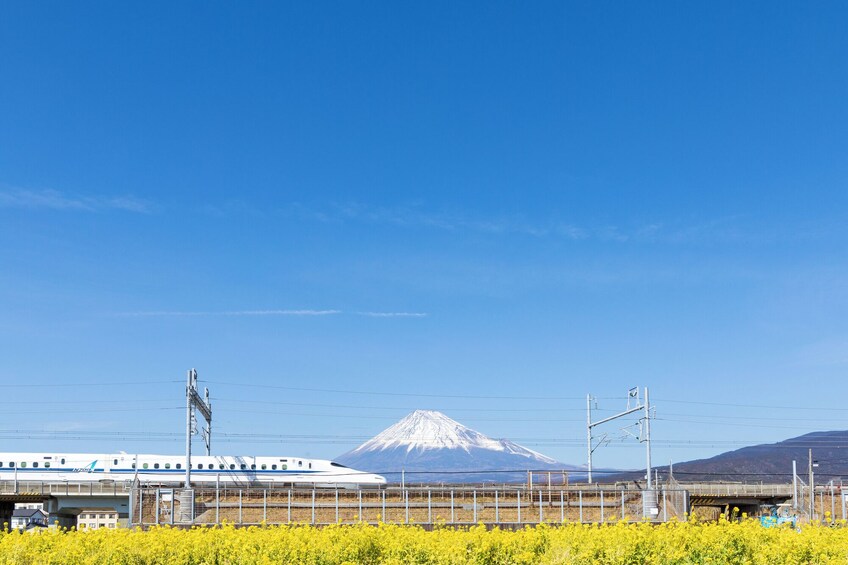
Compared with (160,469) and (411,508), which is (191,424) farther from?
(160,469)

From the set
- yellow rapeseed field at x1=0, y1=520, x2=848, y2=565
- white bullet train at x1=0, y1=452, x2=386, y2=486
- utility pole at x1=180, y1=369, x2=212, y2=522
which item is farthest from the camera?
white bullet train at x1=0, y1=452, x2=386, y2=486

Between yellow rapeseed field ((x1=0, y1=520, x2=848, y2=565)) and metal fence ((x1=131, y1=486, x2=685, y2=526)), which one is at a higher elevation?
yellow rapeseed field ((x1=0, y1=520, x2=848, y2=565))

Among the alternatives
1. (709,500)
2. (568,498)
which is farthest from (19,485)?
(709,500)

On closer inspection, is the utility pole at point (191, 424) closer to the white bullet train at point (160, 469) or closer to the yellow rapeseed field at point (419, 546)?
the white bullet train at point (160, 469)

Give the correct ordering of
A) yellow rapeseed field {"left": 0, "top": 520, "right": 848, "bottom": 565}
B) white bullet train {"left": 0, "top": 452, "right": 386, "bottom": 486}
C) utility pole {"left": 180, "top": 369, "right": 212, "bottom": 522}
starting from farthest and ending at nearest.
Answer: white bullet train {"left": 0, "top": 452, "right": 386, "bottom": 486} < utility pole {"left": 180, "top": 369, "right": 212, "bottom": 522} < yellow rapeseed field {"left": 0, "top": 520, "right": 848, "bottom": 565}

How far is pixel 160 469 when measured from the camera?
75.0m

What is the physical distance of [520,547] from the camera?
14.0 meters

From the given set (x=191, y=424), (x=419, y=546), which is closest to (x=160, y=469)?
(x=191, y=424)

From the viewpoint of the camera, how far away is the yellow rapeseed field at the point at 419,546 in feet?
44.5

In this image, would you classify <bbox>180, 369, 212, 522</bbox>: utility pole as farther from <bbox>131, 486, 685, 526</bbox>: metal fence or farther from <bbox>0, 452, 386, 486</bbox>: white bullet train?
<bbox>0, 452, 386, 486</bbox>: white bullet train

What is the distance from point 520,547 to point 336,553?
119 inches

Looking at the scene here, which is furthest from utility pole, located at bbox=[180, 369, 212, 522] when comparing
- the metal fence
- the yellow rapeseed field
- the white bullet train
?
the yellow rapeseed field

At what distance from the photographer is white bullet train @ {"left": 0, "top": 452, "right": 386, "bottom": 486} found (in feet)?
240

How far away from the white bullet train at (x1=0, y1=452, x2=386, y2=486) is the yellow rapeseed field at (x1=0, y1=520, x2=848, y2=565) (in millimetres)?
59330
